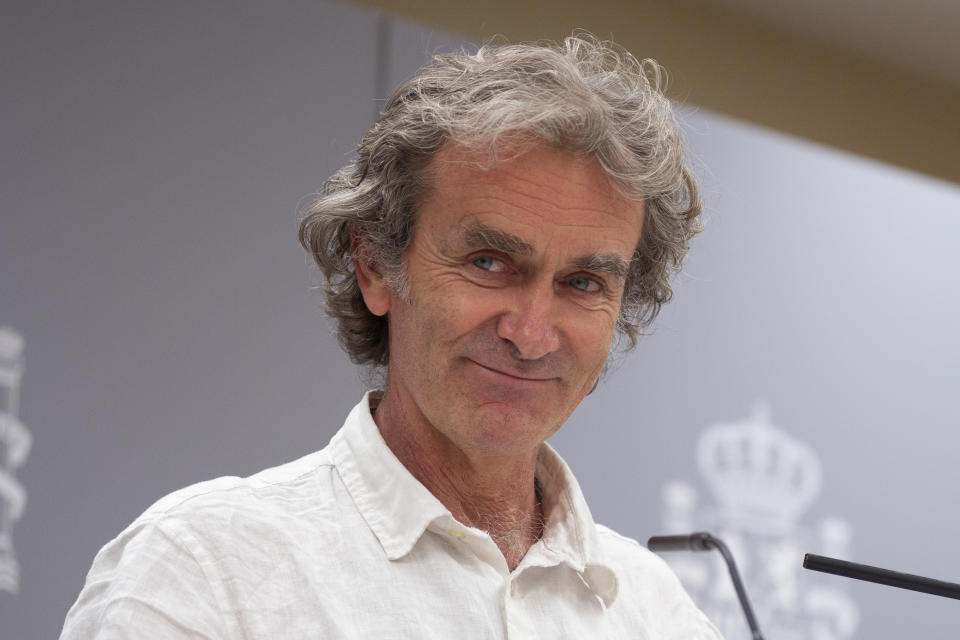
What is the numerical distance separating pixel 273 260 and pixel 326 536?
3.95ft

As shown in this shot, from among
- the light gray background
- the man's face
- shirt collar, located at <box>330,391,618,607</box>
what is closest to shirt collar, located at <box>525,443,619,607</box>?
shirt collar, located at <box>330,391,618,607</box>

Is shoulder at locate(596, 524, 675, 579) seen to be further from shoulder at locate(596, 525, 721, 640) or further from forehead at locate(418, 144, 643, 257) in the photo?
forehead at locate(418, 144, 643, 257)

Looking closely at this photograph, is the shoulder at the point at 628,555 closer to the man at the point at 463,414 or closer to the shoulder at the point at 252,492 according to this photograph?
the man at the point at 463,414

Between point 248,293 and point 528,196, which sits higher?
point 528,196

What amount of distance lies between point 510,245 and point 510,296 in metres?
0.05

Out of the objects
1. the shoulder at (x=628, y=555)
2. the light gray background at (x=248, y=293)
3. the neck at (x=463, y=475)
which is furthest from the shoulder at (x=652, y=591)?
the light gray background at (x=248, y=293)

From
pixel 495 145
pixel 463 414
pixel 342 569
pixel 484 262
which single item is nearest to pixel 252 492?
pixel 342 569

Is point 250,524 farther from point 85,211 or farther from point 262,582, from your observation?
point 85,211

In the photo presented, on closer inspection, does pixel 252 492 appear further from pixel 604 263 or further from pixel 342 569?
pixel 604 263

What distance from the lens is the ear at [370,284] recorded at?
4.32 ft

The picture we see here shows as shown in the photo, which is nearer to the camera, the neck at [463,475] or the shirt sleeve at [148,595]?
the shirt sleeve at [148,595]

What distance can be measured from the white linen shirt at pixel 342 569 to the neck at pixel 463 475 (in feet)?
0.11

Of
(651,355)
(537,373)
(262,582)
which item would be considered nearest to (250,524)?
(262,582)

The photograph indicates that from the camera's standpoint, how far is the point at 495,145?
3.95 ft
